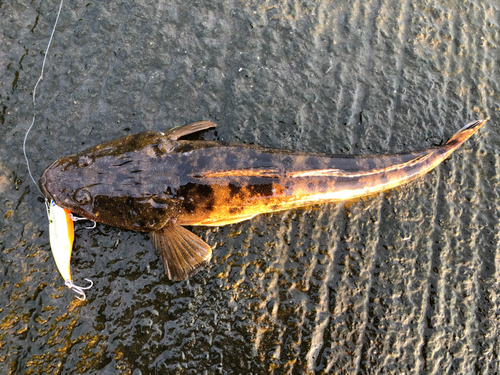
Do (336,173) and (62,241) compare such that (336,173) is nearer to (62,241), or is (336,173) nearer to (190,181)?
(190,181)

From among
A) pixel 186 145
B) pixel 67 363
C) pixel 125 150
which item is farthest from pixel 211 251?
pixel 67 363

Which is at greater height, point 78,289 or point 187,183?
point 187,183

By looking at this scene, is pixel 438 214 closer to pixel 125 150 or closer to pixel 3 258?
pixel 125 150

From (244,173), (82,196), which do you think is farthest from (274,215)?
(82,196)

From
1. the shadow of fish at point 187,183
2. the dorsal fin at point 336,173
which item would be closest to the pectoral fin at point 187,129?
the shadow of fish at point 187,183

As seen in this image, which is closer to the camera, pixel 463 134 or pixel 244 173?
pixel 244 173

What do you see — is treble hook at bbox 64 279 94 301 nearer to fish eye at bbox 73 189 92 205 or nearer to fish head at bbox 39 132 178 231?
fish head at bbox 39 132 178 231

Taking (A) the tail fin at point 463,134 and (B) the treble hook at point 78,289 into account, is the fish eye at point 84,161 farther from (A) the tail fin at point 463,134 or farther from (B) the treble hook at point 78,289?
(A) the tail fin at point 463,134
